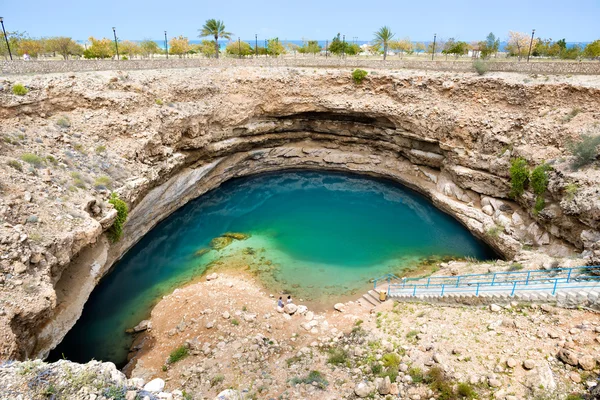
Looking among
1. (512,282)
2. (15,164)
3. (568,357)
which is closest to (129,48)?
(15,164)

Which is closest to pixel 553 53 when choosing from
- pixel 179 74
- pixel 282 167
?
pixel 282 167

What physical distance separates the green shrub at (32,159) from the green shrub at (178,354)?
11708mm

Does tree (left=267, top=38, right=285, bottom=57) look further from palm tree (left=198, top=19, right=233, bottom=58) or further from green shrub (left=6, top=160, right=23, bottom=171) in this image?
green shrub (left=6, top=160, right=23, bottom=171)

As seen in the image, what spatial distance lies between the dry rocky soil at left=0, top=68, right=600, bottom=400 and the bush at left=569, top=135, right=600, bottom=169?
0.57 metres

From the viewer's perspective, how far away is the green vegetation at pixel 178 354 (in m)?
16.4

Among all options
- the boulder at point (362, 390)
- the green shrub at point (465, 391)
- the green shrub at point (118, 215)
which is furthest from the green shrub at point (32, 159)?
the green shrub at point (465, 391)

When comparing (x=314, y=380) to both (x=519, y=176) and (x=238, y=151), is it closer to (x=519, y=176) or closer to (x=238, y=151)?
(x=519, y=176)

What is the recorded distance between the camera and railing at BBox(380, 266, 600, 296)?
1561 cm

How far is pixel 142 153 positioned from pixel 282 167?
18.1m

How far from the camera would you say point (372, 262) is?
2527 cm

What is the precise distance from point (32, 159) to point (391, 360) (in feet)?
63.4

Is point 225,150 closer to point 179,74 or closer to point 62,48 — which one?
point 179,74

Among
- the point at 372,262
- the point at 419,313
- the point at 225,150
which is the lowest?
the point at 372,262

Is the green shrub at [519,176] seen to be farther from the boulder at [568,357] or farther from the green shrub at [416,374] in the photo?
the green shrub at [416,374]
